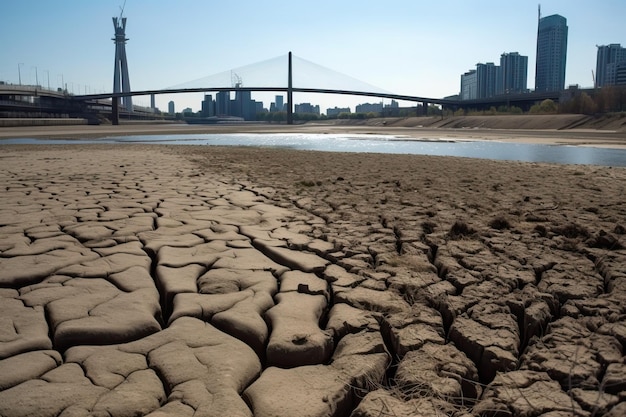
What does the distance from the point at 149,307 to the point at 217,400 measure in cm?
85

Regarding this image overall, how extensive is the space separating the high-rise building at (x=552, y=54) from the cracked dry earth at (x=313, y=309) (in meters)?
106

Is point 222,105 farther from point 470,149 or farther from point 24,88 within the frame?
point 470,149

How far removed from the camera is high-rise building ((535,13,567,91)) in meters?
98.1

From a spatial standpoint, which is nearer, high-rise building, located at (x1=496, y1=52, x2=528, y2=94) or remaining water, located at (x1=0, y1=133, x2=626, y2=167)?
remaining water, located at (x1=0, y1=133, x2=626, y2=167)

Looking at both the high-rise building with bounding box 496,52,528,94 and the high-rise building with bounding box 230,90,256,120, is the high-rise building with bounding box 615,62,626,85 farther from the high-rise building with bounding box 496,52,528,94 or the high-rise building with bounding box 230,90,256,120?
the high-rise building with bounding box 230,90,256,120

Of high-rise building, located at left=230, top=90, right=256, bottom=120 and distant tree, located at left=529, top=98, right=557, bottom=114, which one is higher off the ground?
high-rise building, located at left=230, top=90, right=256, bottom=120

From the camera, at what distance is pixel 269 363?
182cm

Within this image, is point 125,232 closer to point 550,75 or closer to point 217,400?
point 217,400

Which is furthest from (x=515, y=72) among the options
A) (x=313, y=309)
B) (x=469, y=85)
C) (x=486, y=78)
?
(x=313, y=309)

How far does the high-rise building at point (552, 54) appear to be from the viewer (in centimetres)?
9812

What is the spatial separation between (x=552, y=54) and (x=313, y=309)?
367 feet

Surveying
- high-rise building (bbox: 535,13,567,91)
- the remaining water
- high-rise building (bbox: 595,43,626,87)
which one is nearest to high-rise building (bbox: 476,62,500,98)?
high-rise building (bbox: 535,13,567,91)

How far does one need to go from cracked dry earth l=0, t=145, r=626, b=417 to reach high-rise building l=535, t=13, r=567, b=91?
106 m

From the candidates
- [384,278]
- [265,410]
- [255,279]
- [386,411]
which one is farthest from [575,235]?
[265,410]
